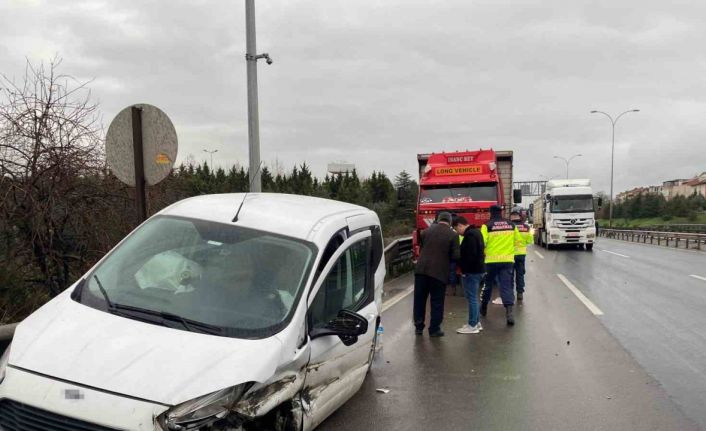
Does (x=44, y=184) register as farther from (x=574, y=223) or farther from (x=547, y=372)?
(x=574, y=223)

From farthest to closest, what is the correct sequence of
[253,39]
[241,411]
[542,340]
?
[253,39] → [542,340] → [241,411]

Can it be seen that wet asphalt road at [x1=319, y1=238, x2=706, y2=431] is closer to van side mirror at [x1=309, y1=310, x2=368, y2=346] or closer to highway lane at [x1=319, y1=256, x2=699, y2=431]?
highway lane at [x1=319, y1=256, x2=699, y2=431]

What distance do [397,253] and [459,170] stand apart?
2.99 meters

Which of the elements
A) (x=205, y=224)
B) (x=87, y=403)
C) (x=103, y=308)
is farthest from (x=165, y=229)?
(x=87, y=403)

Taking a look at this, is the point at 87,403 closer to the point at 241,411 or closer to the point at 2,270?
the point at 241,411

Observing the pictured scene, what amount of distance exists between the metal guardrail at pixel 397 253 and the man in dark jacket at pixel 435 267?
6350mm

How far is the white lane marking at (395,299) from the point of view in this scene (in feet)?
33.4

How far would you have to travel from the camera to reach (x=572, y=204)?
26.7m

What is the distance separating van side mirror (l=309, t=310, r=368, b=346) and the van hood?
569mm

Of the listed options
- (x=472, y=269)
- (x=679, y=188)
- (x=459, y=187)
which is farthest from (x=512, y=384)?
(x=679, y=188)

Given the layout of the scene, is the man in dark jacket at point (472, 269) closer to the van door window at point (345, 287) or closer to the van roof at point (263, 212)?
the van door window at point (345, 287)

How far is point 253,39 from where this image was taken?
1012 centimetres

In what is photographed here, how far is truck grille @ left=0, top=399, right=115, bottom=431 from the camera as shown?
2467 mm

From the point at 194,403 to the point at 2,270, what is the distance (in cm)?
425
